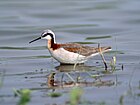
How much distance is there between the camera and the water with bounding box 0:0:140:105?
440 inches

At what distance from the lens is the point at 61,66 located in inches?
560

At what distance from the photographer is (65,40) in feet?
57.5

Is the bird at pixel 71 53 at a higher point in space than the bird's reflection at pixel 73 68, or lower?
higher

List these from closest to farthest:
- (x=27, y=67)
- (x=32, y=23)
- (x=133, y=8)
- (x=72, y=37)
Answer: (x=27, y=67)
(x=72, y=37)
(x=32, y=23)
(x=133, y=8)

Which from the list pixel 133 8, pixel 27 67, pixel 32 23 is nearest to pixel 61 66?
pixel 27 67

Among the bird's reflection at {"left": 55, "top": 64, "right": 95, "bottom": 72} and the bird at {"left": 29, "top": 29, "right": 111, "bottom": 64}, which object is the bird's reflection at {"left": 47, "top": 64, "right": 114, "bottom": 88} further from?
the bird at {"left": 29, "top": 29, "right": 111, "bottom": 64}

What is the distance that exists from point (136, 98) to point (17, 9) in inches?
475

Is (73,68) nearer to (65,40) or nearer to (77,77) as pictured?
(77,77)

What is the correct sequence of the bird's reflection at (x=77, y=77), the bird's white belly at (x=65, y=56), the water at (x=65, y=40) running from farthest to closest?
the bird's white belly at (x=65, y=56) → the bird's reflection at (x=77, y=77) → the water at (x=65, y=40)

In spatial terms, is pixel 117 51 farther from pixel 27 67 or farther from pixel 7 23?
pixel 7 23

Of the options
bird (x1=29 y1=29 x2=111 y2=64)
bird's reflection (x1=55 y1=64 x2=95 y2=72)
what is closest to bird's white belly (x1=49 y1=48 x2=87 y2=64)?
bird (x1=29 y1=29 x2=111 y2=64)

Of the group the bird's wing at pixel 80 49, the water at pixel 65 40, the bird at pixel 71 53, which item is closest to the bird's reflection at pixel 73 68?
the water at pixel 65 40

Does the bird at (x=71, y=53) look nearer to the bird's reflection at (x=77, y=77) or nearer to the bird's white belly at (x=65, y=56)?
the bird's white belly at (x=65, y=56)

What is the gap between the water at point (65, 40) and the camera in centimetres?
1119
